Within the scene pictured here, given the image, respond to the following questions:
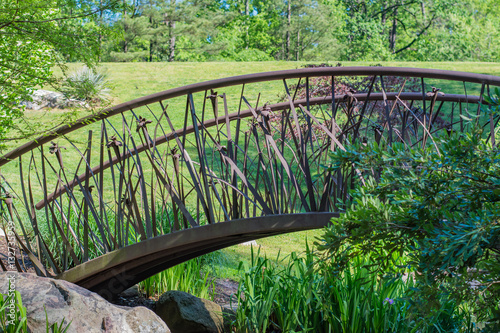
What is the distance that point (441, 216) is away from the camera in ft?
5.62

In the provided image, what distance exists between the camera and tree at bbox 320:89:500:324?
4.91 feet

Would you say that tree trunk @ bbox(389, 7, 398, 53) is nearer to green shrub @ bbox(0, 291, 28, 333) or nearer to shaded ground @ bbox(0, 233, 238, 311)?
shaded ground @ bbox(0, 233, 238, 311)

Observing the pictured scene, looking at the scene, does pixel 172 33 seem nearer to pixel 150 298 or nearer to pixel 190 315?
pixel 150 298

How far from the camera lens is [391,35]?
32.7 m

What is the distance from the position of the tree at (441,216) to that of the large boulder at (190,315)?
2056 mm

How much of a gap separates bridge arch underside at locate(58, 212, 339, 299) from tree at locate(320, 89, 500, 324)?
3.69 feet

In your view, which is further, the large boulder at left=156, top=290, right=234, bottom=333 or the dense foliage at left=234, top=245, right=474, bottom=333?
the large boulder at left=156, top=290, right=234, bottom=333

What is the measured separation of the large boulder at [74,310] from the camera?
9.21ft

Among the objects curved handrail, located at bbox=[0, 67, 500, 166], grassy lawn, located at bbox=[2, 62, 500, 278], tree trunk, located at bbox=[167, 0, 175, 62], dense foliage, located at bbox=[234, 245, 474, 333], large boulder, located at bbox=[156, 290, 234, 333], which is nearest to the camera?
curved handrail, located at bbox=[0, 67, 500, 166]

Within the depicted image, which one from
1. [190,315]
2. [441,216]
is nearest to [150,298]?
[190,315]

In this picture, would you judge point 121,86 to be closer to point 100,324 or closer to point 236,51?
point 100,324

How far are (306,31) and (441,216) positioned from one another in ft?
97.6

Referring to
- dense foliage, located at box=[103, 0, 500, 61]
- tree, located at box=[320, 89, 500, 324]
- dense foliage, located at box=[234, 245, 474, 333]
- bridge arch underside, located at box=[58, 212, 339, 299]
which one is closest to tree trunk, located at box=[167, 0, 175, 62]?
dense foliage, located at box=[103, 0, 500, 61]

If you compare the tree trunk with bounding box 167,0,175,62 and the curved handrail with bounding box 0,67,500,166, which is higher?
the tree trunk with bounding box 167,0,175,62
